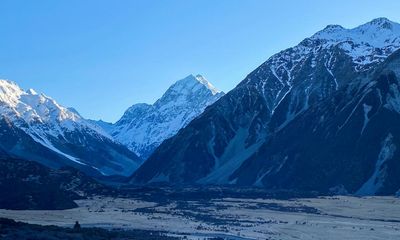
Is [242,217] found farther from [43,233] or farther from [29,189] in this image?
[43,233]

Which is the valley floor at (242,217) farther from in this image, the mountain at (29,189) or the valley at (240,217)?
the mountain at (29,189)

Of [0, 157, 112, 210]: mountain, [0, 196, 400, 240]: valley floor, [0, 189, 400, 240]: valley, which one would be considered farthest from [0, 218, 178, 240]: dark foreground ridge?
[0, 157, 112, 210]: mountain

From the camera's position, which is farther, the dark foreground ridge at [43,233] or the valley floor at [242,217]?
the valley floor at [242,217]

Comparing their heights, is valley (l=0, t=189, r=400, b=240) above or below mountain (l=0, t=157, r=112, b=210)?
below

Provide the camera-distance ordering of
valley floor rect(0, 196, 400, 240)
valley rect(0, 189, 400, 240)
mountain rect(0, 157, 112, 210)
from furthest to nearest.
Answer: mountain rect(0, 157, 112, 210), valley floor rect(0, 196, 400, 240), valley rect(0, 189, 400, 240)

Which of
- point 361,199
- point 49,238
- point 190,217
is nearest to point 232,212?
point 190,217

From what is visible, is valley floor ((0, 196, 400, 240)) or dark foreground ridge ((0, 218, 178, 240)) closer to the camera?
dark foreground ridge ((0, 218, 178, 240))

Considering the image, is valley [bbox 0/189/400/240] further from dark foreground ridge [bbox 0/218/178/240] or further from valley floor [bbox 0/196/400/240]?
dark foreground ridge [bbox 0/218/178/240]

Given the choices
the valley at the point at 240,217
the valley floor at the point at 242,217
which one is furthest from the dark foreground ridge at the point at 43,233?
the valley floor at the point at 242,217
